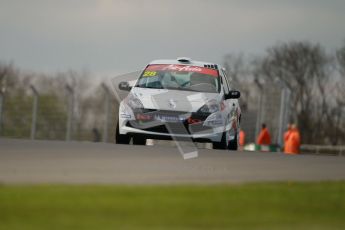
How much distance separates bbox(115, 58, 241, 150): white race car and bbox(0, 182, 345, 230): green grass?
673 cm

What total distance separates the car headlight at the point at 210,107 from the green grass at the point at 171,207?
6.89 meters

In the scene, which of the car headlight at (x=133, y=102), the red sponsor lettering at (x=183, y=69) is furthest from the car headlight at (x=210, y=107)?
the red sponsor lettering at (x=183, y=69)

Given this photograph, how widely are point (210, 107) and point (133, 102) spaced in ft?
4.37

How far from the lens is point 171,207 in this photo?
29.6ft

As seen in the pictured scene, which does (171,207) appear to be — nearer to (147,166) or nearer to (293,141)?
(147,166)

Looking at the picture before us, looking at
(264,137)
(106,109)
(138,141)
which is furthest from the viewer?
(264,137)

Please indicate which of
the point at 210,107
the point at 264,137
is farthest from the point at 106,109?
the point at 210,107

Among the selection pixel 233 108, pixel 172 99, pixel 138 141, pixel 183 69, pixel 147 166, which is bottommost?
pixel 138 141

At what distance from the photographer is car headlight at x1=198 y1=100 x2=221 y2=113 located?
18141mm

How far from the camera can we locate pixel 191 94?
18438 millimetres

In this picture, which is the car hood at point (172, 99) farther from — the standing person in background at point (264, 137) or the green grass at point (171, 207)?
the standing person in background at point (264, 137)

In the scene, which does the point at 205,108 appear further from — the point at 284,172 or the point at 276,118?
the point at 276,118

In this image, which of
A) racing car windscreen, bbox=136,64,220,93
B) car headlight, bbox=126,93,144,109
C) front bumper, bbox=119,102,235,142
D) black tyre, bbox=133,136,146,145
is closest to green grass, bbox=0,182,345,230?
front bumper, bbox=119,102,235,142

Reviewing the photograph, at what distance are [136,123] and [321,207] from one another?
8.81 m
